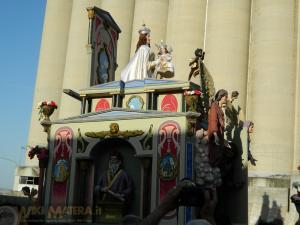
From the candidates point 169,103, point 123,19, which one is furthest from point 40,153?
point 123,19

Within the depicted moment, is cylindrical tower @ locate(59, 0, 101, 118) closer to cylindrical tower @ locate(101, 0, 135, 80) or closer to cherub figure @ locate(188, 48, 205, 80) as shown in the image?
cylindrical tower @ locate(101, 0, 135, 80)

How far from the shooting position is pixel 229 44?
28.5 meters

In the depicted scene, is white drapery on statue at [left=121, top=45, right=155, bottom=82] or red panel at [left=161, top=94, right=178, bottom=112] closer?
red panel at [left=161, top=94, right=178, bottom=112]

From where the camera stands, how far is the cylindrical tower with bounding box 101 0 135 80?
32.7 metres

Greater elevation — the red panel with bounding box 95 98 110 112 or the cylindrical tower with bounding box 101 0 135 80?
the cylindrical tower with bounding box 101 0 135 80

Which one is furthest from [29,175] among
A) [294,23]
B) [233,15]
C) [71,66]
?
[294,23]

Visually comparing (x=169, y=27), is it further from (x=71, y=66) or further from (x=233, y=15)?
(x=71, y=66)

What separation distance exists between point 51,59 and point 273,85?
661 inches

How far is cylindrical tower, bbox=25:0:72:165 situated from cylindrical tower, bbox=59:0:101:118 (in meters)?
1.34

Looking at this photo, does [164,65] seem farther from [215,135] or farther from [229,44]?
[229,44]

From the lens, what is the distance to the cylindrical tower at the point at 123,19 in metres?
32.7

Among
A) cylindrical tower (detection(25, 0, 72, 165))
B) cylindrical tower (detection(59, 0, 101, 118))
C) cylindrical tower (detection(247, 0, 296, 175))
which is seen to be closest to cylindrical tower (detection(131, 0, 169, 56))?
cylindrical tower (detection(59, 0, 101, 118))

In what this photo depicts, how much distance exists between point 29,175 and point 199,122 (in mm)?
21669

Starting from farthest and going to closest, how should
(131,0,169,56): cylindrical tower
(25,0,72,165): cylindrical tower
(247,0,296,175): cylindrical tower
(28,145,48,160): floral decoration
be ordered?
(25,0,72,165): cylindrical tower < (131,0,169,56): cylindrical tower < (247,0,296,175): cylindrical tower < (28,145,48,160): floral decoration
